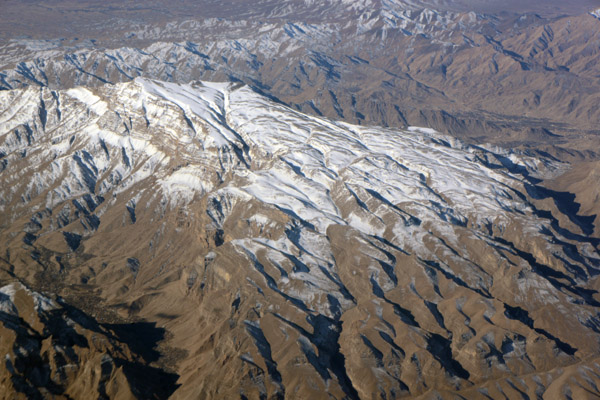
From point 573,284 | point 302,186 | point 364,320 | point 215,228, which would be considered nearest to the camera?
point 364,320

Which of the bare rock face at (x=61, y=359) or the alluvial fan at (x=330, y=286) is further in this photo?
the alluvial fan at (x=330, y=286)

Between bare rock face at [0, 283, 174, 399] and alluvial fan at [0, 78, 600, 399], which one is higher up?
bare rock face at [0, 283, 174, 399]

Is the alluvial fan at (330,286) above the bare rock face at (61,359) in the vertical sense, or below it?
below

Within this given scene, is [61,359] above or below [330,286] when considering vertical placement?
above

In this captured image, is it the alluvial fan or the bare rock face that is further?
the alluvial fan

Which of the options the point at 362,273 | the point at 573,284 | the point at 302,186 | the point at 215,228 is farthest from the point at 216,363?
the point at 573,284

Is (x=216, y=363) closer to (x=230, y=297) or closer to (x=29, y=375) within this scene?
(x=230, y=297)

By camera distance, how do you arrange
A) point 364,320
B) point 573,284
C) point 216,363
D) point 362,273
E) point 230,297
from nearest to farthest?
1. point 216,363
2. point 364,320
3. point 230,297
4. point 362,273
5. point 573,284

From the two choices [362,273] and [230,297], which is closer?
[230,297]

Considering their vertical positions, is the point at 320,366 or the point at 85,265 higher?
the point at 320,366

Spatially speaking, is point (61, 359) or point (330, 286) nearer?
point (61, 359)
